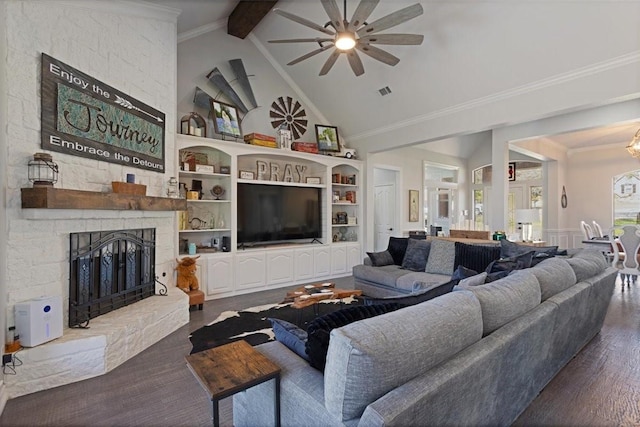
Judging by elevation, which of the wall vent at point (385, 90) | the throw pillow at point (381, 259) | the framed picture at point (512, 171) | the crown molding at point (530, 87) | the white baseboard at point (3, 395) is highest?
the wall vent at point (385, 90)

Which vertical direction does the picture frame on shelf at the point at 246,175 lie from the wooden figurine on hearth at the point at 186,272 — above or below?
above

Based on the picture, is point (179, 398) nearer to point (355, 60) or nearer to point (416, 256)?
point (416, 256)

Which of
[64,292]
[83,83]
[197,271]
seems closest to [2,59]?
[83,83]

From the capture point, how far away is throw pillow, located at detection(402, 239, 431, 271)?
4691 mm

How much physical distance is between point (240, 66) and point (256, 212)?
2.55 m

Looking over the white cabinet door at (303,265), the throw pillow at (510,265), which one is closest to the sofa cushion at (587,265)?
the throw pillow at (510,265)

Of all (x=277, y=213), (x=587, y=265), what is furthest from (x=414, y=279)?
(x=277, y=213)

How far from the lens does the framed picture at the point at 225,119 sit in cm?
506

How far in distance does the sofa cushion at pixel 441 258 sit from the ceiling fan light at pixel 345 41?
2.79m

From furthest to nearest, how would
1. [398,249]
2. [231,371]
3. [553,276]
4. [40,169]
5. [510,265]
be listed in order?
[398,249] → [510,265] → [40,169] → [553,276] → [231,371]

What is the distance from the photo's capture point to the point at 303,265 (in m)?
5.88

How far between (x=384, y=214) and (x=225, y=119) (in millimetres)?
4683

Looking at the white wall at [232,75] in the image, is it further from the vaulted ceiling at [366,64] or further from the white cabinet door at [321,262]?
the white cabinet door at [321,262]

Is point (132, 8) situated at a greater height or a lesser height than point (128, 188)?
greater
